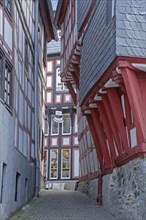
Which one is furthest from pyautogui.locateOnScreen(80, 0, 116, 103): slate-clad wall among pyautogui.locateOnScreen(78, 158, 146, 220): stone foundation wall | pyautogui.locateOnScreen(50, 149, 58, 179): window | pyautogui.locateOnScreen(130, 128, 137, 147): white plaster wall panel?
pyautogui.locateOnScreen(50, 149, 58, 179): window

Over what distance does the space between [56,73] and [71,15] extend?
1139cm

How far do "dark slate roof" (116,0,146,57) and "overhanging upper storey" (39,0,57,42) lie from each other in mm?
10690

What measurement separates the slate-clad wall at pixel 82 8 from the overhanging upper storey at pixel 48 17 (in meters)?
A: 5.28

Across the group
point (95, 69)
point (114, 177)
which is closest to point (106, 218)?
point (114, 177)

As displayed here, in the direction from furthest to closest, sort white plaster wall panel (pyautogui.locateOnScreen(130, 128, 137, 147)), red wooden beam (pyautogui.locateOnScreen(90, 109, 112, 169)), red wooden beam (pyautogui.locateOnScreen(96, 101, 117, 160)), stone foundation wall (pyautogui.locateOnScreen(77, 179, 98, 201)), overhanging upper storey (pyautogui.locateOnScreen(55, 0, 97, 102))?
stone foundation wall (pyautogui.locateOnScreen(77, 179, 98, 201)), overhanging upper storey (pyautogui.locateOnScreen(55, 0, 97, 102)), red wooden beam (pyautogui.locateOnScreen(90, 109, 112, 169)), red wooden beam (pyautogui.locateOnScreen(96, 101, 117, 160)), white plaster wall panel (pyautogui.locateOnScreen(130, 128, 137, 147))

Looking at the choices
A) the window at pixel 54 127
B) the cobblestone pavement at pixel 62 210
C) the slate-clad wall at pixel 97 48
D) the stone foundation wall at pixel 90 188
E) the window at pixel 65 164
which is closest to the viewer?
the slate-clad wall at pixel 97 48

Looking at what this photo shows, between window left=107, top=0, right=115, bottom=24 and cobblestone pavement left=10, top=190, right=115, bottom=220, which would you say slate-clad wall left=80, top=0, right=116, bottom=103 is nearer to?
window left=107, top=0, right=115, bottom=24

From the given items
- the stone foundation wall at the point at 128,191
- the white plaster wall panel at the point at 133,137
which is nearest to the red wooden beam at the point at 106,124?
the stone foundation wall at the point at 128,191

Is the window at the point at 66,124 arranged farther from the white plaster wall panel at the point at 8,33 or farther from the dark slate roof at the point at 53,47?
the white plaster wall panel at the point at 8,33

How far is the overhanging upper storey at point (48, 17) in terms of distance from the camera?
2020cm

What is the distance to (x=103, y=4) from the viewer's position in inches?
428

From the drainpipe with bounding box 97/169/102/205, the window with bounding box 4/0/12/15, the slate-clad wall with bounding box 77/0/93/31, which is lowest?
the drainpipe with bounding box 97/169/102/205

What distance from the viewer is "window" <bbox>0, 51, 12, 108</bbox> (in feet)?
35.0

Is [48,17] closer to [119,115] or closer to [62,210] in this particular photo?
[62,210]
